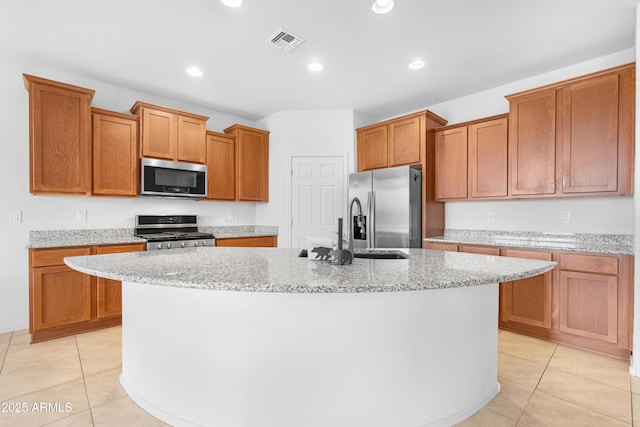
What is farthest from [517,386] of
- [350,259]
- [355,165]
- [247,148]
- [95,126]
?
[95,126]

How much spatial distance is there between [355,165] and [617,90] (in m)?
2.80

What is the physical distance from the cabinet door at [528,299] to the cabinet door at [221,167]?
11.4 feet

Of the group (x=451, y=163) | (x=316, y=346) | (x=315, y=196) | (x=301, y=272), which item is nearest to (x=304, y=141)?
(x=315, y=196)

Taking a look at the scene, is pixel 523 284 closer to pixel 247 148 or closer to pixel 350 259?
pixel 350 259

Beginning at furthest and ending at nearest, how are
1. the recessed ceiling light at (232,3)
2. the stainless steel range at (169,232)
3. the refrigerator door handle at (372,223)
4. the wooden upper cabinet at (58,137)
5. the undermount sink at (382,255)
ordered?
the refrigerator door handle at (372,223), the stainless steel range at (169,232), the wooden upper cabinet at (58,137), the recessed ceiling light at (232,3), the undermount sink at (382,255)

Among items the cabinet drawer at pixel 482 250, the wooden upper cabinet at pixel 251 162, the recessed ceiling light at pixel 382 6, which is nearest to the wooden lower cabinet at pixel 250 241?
the wooden upper cabinet at pixel 251 162

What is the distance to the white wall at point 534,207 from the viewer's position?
9.77 ft

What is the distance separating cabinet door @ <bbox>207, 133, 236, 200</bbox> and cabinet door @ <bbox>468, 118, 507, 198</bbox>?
3118mm

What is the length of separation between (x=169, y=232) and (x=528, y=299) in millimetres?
4048

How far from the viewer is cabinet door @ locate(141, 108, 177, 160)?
3660mm

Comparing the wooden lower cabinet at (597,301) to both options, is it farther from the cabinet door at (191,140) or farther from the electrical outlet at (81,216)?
the electrical outlet at (81,216)

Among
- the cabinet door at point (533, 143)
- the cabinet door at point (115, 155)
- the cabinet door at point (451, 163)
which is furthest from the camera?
the cabinet door at point (451, 163)

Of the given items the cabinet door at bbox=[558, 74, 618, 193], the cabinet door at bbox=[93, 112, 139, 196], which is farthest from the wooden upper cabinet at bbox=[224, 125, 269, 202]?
the cabinet door at bbox=[558, 74, 618, 193]

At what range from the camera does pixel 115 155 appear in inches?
137
